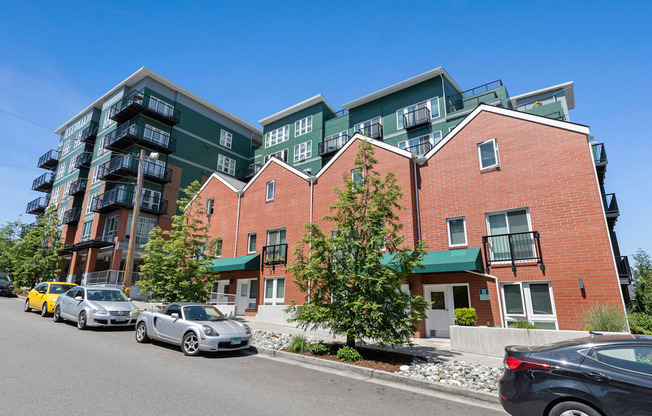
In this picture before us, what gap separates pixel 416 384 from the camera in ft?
23.6

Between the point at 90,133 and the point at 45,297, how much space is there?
1148 inches

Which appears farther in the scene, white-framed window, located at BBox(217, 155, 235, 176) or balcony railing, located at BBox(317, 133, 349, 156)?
white-framed window, located at BBox(217, 155, 235, 176)

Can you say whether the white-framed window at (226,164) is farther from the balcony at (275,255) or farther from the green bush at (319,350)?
the green bush at (319,350)

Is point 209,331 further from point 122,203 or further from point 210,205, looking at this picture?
point 122,203

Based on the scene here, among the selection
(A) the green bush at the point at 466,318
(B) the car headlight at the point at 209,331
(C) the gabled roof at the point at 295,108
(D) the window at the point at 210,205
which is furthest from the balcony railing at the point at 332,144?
(B) the car headlight at the point at 209,331

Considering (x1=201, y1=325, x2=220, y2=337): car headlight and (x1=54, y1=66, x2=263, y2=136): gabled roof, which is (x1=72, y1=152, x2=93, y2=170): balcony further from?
(x1=201, y1=325, x2=220, y2=337): car headlight

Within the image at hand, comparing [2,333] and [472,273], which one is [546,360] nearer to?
[472,273]

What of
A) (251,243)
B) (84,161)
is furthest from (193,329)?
(84,161)

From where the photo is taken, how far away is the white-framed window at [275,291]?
1986 cm

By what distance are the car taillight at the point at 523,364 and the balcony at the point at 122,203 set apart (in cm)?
3226

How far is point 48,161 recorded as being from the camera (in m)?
44.3

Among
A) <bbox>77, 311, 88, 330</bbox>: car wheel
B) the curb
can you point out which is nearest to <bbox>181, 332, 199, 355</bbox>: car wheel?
the curb

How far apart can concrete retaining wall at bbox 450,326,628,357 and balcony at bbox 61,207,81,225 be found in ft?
132

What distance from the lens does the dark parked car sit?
400cm
